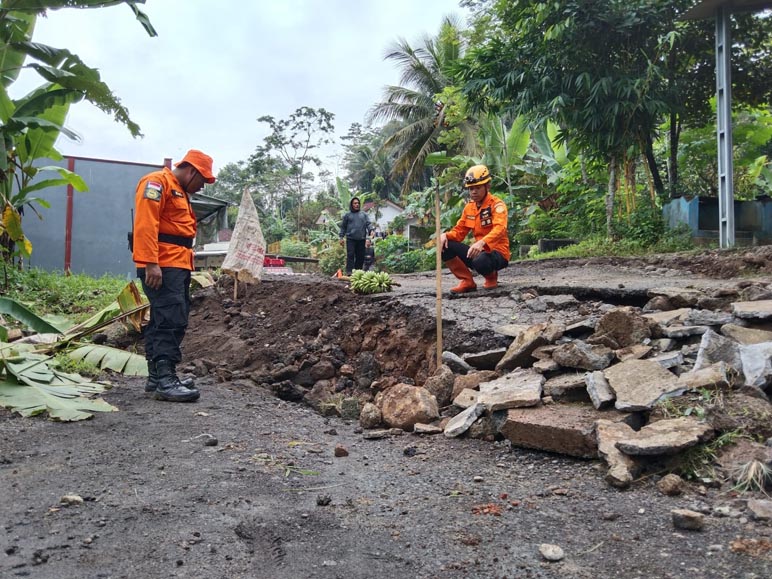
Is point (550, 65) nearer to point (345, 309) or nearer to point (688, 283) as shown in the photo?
point (688, 283)

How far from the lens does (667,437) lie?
2.84m

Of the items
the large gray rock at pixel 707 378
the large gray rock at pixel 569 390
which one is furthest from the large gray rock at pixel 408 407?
the large gray rock at pixel 707 378

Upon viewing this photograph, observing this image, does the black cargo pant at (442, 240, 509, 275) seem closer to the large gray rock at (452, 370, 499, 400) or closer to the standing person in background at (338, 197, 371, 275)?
the large gray rock at (452, 370, 499, 400)

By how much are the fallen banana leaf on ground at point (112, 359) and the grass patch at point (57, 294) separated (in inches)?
107

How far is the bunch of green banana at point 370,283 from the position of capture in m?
7.21

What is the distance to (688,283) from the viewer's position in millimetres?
6742

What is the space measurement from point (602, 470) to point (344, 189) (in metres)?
20.6

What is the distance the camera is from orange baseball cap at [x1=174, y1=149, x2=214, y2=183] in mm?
4578

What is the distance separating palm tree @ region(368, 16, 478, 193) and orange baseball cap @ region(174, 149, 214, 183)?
1918 cm

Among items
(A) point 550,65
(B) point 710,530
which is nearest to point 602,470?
(B) point 710,530

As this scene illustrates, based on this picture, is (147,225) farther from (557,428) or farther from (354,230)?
(354,230)

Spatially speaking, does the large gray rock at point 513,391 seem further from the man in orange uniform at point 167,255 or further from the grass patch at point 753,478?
the man in orange uniform at point 167,255

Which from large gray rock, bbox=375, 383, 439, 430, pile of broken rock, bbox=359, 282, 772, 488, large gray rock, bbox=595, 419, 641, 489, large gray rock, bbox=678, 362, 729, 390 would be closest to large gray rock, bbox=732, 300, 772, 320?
pile of broken rock, bbox=359, 282, 772, 488

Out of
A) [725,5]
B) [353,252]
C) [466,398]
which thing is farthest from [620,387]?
[725,5]
